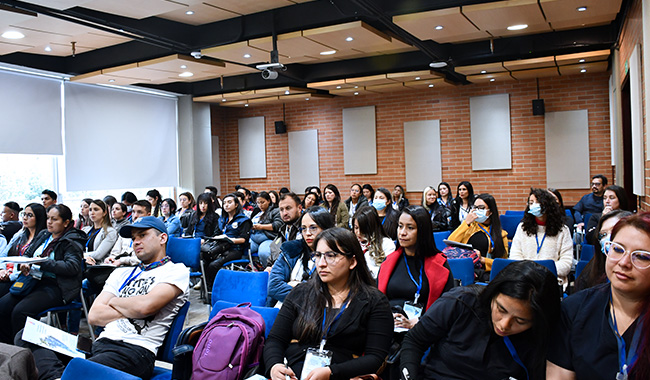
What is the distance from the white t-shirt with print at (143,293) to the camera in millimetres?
2994

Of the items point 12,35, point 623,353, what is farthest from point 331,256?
point 12,35

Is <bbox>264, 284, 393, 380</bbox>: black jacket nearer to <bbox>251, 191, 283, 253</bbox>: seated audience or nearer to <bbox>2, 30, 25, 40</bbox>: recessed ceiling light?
<bbox>251, 191, 283, 253</bbox>: seated audience

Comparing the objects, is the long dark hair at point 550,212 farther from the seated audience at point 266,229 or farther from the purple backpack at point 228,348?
the seated audience at point 266,229

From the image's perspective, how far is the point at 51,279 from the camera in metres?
4.49

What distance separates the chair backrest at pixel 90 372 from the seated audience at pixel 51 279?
2640mm

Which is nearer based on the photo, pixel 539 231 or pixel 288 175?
pixel 539 231

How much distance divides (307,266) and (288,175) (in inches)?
370

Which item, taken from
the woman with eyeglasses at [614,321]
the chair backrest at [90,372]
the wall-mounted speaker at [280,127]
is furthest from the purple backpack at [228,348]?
the wall-mounted speaker at [280,127]

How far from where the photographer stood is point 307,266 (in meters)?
3.90

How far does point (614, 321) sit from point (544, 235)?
3098mm

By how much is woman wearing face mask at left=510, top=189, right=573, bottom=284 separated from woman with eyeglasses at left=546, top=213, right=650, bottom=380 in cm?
285

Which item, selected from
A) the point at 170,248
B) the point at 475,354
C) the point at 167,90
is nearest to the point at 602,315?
the point at 475,354

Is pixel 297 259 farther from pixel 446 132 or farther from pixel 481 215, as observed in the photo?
pixel 446 132

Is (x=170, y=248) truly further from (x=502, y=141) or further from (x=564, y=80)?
(x=564, y=80)
